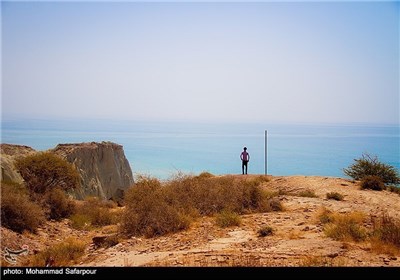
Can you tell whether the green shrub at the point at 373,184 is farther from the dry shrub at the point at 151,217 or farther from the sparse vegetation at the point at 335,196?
the dry shrub at the point at 151,217

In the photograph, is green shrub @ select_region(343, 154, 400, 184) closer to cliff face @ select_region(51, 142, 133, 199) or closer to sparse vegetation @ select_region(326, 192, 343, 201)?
sparse vegetation @ select_region(326, 192, 343, 201)

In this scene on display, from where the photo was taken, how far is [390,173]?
23.8 metres

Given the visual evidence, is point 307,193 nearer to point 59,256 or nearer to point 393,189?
point 393,189

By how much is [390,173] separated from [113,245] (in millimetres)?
19548

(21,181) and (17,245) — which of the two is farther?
(21,181)

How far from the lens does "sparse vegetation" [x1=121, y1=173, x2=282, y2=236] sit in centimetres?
1230

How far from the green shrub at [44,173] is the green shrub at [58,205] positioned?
A: 0.91 metres

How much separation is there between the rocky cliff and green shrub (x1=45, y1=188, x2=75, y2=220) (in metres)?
13.0

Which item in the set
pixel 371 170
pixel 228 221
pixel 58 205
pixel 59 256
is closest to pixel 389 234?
pixel 228 221

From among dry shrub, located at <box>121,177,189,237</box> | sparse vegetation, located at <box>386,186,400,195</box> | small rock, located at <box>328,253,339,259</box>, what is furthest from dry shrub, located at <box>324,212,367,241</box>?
sparse vegetation, located at <box>386,186,400,195</box>
